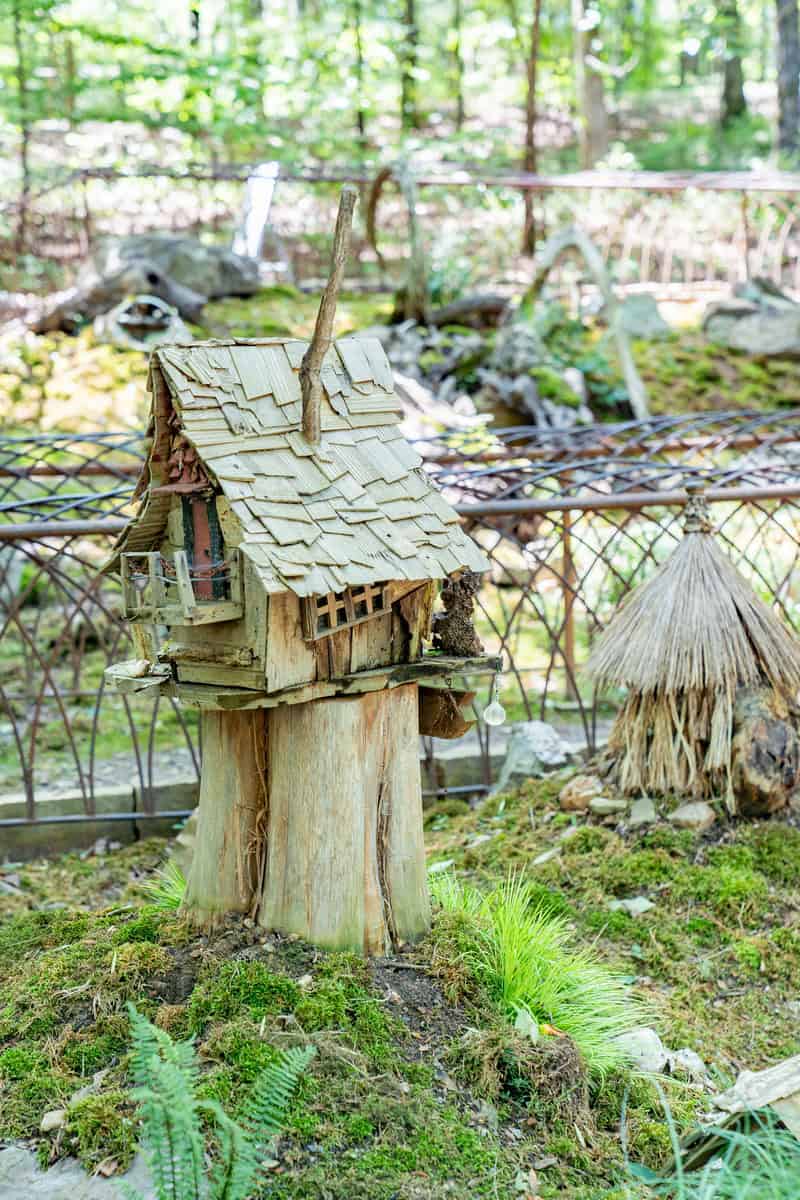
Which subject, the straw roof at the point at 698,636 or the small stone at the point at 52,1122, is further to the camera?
the straw roof at the point at 698,636

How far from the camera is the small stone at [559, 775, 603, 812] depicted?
16.2 feet

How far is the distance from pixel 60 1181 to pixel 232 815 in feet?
3.51

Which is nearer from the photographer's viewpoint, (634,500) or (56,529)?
(56,529)

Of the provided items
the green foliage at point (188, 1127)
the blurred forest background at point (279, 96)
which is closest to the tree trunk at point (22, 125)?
the blurred forest background at point (279, 96)

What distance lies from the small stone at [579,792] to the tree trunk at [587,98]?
1356 centimetres

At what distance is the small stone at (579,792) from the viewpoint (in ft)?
16.2

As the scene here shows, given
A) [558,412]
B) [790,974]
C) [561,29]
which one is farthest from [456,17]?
[790,974]

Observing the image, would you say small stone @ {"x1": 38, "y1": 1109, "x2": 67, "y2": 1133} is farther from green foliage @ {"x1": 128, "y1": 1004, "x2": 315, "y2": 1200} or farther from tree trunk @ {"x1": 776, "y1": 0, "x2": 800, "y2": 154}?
tree trunk @ {"x1": 776, "y1": 0, "x2": 800, "y2": 154}

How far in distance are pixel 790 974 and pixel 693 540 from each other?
5.73ft

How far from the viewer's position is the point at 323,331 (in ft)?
9.82

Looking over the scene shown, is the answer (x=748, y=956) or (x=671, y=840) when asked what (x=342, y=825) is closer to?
(x=748, y=956)

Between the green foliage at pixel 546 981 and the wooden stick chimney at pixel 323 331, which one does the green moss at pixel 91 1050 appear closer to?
the green foliage at pixel 546 981

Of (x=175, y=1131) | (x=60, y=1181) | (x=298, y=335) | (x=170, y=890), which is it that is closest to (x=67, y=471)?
(x=170, y=890)

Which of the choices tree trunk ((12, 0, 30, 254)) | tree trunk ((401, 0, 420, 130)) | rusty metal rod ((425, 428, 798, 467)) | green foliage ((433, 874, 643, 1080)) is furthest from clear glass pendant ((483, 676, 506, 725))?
tree trunk ((401, 0, 420, 130))
